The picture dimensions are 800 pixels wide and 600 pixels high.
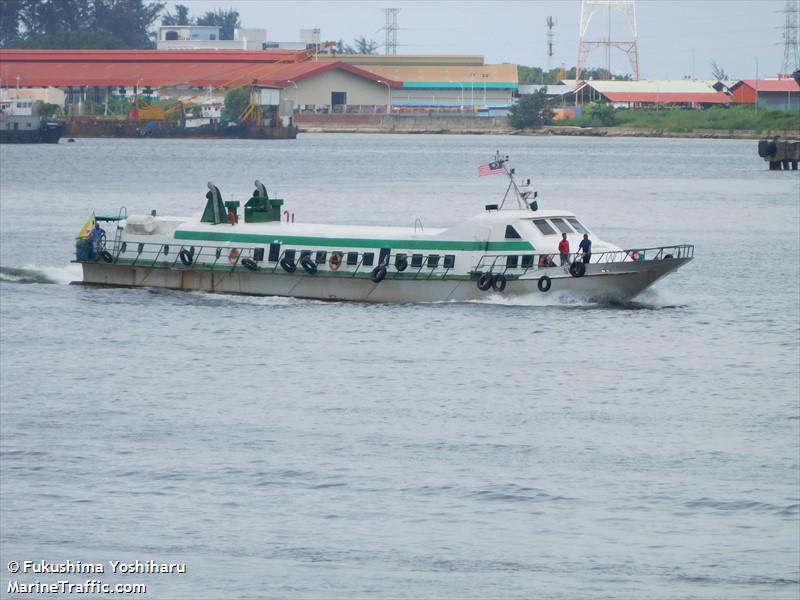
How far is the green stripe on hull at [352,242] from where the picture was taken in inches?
2269

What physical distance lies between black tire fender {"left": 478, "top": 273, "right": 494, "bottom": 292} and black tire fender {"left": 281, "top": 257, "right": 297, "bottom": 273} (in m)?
7.63

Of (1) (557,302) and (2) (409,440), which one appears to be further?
(1) (557,302)

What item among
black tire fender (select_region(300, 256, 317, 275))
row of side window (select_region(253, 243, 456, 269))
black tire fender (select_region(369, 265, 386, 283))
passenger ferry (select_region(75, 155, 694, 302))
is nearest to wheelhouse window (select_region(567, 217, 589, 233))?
passenger ferry (select_region(75, 155, 694, 302))

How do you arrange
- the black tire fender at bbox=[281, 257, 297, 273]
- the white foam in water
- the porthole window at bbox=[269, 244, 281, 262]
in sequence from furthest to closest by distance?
A: the white foam in water
the porthole window at bbox=[269, 244, 281, 262]
the black tire fender at bbox=[281, 257, 297, 273]

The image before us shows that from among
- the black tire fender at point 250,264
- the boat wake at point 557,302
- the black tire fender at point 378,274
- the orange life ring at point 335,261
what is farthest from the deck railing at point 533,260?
the black tire fender at point 250,264

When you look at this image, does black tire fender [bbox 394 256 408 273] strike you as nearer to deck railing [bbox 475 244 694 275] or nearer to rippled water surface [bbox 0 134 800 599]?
rippled water surface [bbox 0 134 800 599]

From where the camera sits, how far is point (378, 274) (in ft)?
195

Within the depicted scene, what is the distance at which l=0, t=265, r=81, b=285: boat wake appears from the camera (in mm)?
70750

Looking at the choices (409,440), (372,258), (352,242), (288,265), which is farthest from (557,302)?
(409,440)

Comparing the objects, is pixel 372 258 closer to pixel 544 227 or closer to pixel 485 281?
pixel 485 281

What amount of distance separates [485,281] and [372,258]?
4.63 metres

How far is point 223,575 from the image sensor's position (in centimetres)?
2889

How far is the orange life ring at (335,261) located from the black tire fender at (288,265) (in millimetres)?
1500

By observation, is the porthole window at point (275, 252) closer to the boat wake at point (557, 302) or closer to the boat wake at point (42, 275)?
the boat wake at point (557, 302)
